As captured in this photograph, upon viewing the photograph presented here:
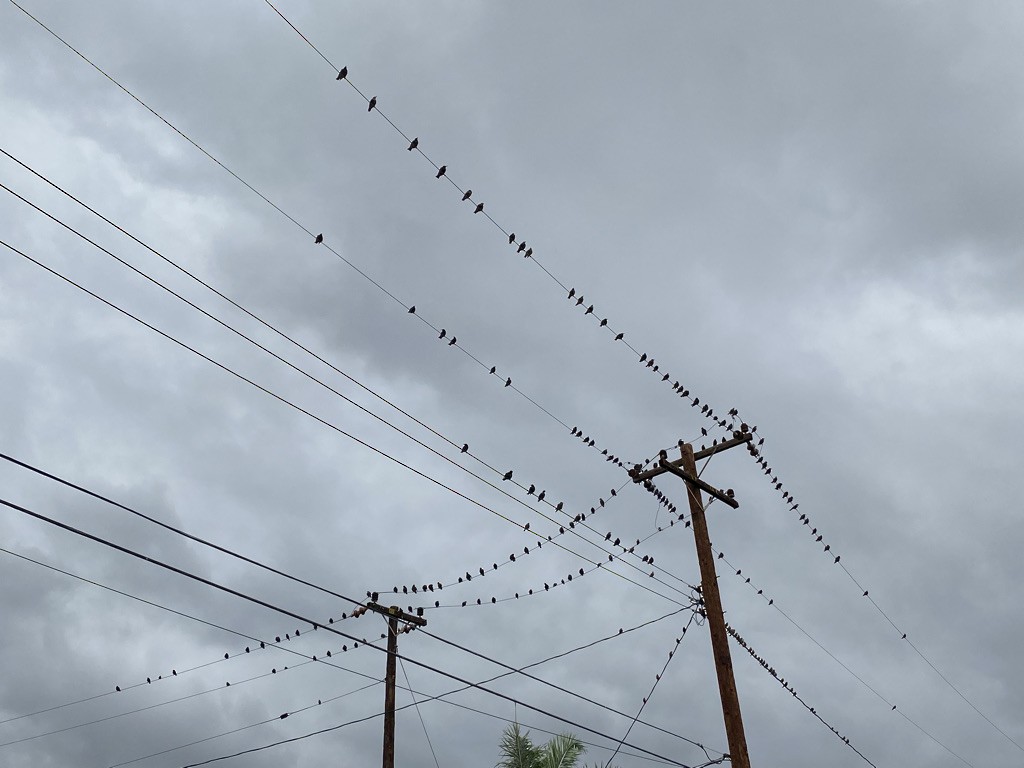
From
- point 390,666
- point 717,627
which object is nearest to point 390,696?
point 390,666

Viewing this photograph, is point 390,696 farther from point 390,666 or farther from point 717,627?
point 717,627

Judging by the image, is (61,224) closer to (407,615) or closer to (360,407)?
(360,407)

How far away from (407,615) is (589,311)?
9273 mm

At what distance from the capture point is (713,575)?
17344mm

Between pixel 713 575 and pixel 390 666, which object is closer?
pixel 713 575

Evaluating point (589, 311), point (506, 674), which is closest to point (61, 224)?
point (589, 311)

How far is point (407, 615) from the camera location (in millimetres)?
22156

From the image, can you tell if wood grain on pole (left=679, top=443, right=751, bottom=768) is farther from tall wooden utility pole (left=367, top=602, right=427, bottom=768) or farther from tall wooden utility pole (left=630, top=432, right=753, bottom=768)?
tall wooden utility pole (left=367, top=602, right=427, bottom=768)

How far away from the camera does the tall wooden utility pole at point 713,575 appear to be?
15914 millimetres

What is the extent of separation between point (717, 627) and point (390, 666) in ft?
26.9

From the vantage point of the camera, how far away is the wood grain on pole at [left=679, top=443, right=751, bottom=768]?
15.9 m

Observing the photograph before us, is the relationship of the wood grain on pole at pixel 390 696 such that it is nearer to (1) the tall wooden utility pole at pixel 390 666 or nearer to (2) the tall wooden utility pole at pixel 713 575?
(1) the tall wooden utility pole at pixel 390 666

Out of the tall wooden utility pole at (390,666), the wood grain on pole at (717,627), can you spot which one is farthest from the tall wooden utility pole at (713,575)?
the tall wooden utility pole at (390,666)

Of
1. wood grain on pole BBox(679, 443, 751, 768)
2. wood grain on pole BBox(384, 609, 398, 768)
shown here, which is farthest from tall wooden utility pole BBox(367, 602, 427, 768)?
wood grain on pole BBox(679, 443, 751, 768)
